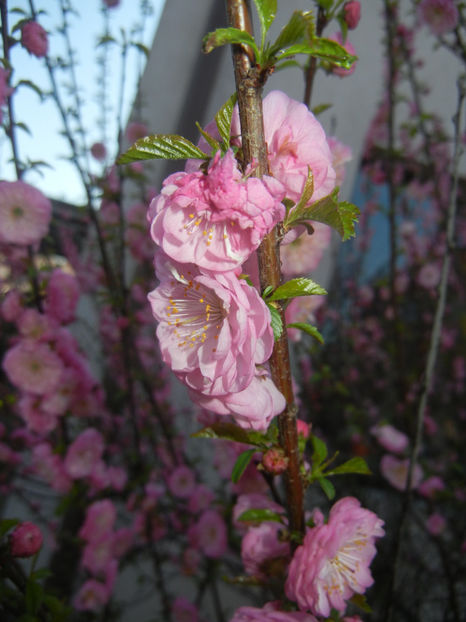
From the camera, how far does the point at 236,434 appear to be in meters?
0.47

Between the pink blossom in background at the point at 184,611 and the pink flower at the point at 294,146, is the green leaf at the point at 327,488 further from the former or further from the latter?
the pink blossom in background at the point at 184,611

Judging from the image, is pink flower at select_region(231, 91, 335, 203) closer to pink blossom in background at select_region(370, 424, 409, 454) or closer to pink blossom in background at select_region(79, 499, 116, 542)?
pink blossom in background at select_region(79, 499, 116, 542)

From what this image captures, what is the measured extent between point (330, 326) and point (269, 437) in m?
2.26

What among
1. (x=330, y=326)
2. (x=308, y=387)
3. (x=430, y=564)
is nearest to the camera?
(x=430, y=564)

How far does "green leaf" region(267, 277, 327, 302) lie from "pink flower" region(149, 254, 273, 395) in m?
0.04

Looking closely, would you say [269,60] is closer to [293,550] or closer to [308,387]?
[293,550]

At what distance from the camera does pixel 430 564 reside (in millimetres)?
1555

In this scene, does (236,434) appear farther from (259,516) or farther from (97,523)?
(97,523)

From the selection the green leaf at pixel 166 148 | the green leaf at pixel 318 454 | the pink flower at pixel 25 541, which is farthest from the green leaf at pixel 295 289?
the pink flower at pixel 25 541

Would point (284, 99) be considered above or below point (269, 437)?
above

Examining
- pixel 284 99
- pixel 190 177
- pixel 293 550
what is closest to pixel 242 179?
pixel 190 177

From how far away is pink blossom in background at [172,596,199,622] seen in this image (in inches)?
56.8

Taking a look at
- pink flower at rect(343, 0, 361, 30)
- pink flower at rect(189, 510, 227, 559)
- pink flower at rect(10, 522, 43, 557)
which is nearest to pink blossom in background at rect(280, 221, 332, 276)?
pink flower at rect(343, 0, 361, 30)

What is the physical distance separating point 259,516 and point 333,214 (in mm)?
367
